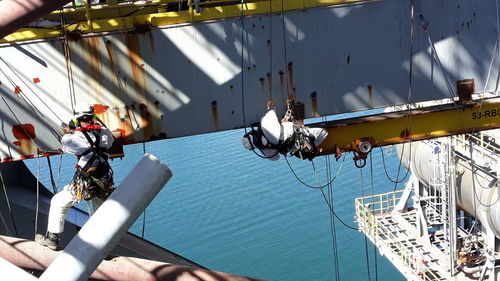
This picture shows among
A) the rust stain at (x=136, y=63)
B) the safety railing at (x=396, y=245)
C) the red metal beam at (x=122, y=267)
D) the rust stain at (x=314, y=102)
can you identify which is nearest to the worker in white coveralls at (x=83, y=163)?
the red metal beam at (x=122, y=267)

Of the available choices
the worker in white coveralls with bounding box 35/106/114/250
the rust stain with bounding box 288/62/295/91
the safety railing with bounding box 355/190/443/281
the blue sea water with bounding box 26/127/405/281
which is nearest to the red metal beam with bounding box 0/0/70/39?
the worker in white coveralls with bounding box 35/106/114/250

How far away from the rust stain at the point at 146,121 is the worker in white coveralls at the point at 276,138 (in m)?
1.37

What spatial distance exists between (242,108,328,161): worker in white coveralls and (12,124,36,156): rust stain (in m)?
2.76

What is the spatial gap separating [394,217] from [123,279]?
1617 centimetres

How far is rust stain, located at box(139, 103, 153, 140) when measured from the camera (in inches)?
311

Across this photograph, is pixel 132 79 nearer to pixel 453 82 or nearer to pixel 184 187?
pixel 453 82

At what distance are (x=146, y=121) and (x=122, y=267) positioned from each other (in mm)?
3440

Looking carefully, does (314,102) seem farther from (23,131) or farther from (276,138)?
(23,131)

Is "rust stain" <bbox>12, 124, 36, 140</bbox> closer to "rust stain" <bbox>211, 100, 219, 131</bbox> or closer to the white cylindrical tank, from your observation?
"rust stain" <bbox>211, 100, 219, 131</bbox>

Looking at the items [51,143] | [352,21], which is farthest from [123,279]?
[352,21]

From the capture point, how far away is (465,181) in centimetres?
1525

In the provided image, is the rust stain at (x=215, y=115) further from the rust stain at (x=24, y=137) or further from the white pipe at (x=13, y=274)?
the white pipe at (x=13, y=274)

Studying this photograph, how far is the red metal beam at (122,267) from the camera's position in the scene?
4.22 meters

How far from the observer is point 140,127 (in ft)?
26.1
